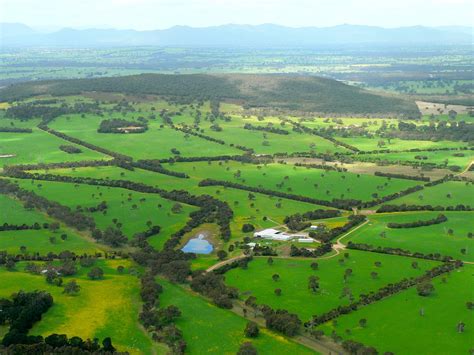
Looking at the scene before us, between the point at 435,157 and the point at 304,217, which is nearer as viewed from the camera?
the point at 304,217

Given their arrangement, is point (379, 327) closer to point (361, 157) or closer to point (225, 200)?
point (225, 200)

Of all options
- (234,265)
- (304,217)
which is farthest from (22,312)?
(304,217)

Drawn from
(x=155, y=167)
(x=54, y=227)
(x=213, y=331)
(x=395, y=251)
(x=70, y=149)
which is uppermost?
(x=70, y=149)

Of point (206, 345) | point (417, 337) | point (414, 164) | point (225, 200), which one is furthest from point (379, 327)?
point (414, 164)

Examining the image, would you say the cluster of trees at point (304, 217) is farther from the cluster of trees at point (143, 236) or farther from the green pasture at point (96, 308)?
the green pasture at point (96, 308)

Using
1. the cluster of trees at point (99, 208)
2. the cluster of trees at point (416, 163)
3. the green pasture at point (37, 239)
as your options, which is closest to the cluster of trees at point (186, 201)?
the green pasture at point (37, 239)

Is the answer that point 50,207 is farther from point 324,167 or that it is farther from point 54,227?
point 324,167
